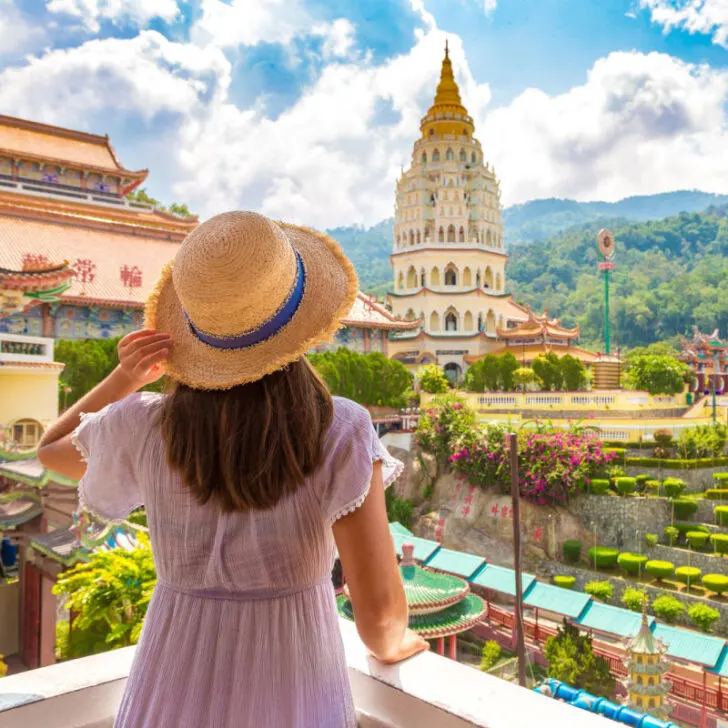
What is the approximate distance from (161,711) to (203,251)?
30.2 inches

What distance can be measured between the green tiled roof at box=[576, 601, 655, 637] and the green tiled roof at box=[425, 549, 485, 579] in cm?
206

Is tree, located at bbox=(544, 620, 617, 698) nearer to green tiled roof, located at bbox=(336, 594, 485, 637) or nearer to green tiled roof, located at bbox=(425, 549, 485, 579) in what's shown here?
green tiled roof, located at bbox=(336, 594, 485, 637)

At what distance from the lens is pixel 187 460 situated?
113 cm

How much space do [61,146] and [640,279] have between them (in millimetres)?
62354

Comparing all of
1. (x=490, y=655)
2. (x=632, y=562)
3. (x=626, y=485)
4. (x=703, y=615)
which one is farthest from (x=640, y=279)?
(x=490, y=655)

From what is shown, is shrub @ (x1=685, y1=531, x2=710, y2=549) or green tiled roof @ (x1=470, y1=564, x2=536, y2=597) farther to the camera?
shrub @ (x1=685, y1=531, x2=710, y2=549)

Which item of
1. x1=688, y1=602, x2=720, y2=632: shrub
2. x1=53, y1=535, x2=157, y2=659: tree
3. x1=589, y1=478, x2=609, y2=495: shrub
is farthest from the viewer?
x1=589, y1=478, x2=609, y2=495: shrub

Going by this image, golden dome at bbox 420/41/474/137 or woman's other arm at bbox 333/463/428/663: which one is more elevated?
golden dome at bbox 420/41/474/137

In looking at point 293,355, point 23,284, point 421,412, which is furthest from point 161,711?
point 421,412

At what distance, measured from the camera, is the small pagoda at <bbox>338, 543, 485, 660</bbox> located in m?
8.30

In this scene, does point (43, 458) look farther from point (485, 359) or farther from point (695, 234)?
point (695, 234)

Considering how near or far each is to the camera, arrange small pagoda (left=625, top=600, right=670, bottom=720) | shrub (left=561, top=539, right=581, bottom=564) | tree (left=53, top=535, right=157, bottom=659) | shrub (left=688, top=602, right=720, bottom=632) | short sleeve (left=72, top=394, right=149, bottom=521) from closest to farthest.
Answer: short sleeve (left=72, top=394, right=149, bottom=521) < tree (left=53, top=535, right=157, bottom=659) < small pagoda (left=625, top=600, right=670, bottom=720) < shrub (left=688, top=602, right=720, bottom=632) < shrub (left=561, top=539, right=581, bottom=564)

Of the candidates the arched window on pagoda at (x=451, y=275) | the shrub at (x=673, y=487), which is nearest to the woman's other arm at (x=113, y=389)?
the shrub at (x=673, y=487)

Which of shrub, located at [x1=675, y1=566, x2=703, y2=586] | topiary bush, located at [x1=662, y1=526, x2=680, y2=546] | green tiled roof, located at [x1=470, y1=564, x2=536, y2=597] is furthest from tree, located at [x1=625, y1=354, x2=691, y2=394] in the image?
green tiled roof, located at [x1=470, y1=564, x2=536, y2=597]
